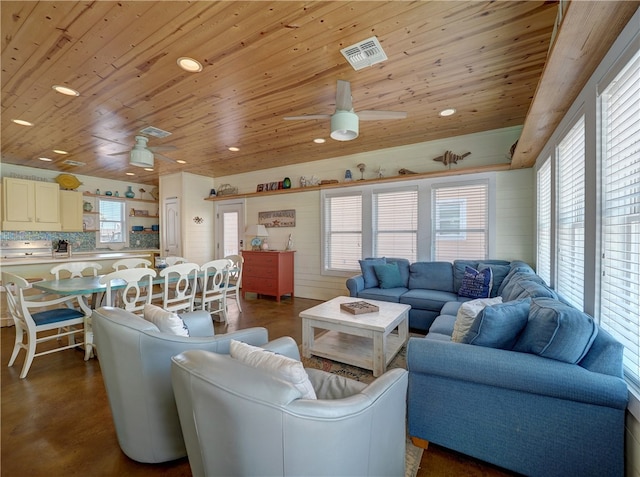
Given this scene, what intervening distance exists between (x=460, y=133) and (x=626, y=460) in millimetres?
3913

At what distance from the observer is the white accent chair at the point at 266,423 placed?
33.5 inches

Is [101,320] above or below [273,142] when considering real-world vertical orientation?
below

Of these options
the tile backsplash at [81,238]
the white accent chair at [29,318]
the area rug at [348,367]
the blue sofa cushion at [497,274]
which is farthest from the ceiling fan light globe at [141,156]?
the blue sofa cushion at [497,274]

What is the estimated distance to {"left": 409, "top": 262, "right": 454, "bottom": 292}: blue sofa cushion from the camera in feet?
13.1

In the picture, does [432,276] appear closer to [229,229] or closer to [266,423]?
[266,423]

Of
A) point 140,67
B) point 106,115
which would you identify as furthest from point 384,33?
point 106,115

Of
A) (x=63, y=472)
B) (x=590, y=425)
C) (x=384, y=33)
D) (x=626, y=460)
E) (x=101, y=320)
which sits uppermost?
(x=384, y=33)

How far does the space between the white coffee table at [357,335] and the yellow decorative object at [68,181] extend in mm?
6443

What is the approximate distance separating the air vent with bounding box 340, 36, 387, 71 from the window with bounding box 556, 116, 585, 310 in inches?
59.6

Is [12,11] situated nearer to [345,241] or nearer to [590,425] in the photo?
[590,425]

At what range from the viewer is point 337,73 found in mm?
2523

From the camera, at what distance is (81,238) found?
657cm

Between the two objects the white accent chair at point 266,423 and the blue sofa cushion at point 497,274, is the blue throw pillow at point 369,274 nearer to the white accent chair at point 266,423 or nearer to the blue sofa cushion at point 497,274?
the blue sofa cushion at point 497,274

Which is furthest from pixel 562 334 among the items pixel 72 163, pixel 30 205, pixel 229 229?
pixel 30 205
